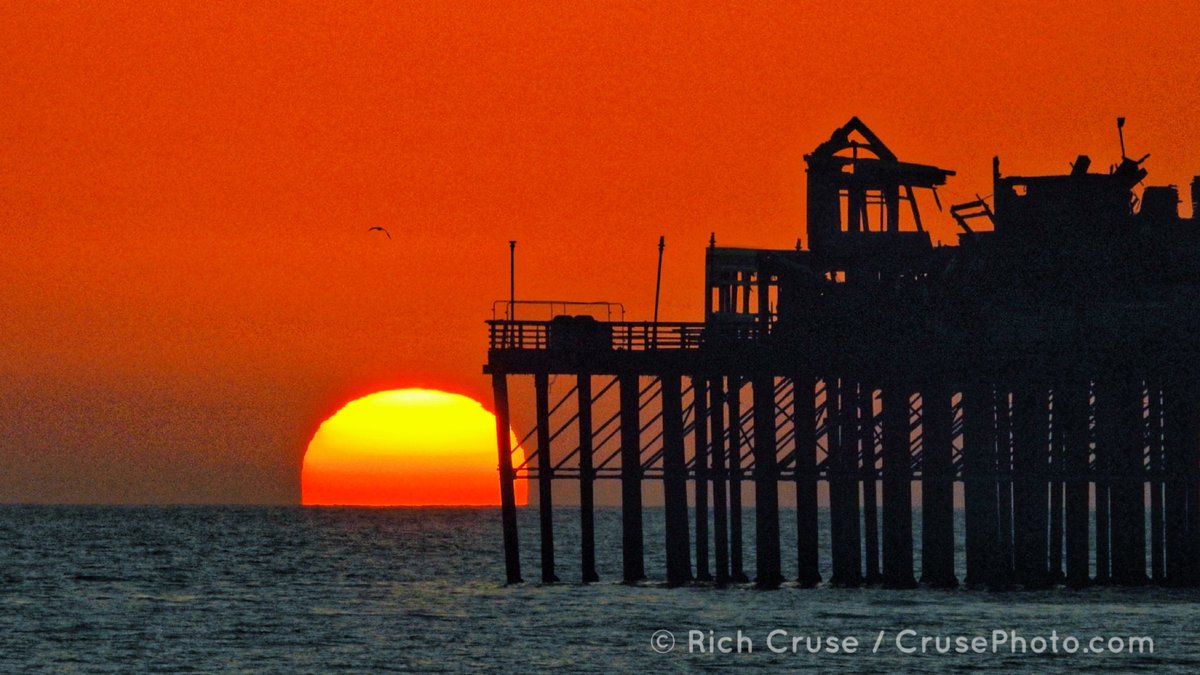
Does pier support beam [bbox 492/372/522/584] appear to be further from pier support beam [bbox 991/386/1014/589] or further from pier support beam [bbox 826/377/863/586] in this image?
pier support beam [bbox 991/386/1014/589]

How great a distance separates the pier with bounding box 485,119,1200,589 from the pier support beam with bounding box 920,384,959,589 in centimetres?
8

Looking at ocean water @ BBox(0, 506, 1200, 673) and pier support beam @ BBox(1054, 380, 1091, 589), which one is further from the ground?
pier support beam @ BBox(1054, 380, 1091, 589)

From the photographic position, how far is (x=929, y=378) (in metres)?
60.0

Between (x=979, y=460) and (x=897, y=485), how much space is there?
2243mm

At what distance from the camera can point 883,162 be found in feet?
217

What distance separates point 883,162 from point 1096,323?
8.00 metres

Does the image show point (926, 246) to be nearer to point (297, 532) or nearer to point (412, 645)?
point (412, 645)

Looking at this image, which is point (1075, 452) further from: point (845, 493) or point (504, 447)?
point (504, 447)

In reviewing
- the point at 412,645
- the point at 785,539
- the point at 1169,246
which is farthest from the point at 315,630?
the point at 785,539

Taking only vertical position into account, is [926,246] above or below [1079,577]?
above

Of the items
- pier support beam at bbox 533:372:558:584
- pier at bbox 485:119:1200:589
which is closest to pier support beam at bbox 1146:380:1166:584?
pier at bbox 485:119:1200:589

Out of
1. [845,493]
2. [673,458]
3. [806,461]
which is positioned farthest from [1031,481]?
[673,458]

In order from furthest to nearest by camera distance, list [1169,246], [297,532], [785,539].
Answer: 1. [297,532]
2. [785,539]
3. [1169,246]

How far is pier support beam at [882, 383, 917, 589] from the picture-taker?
59.9m
